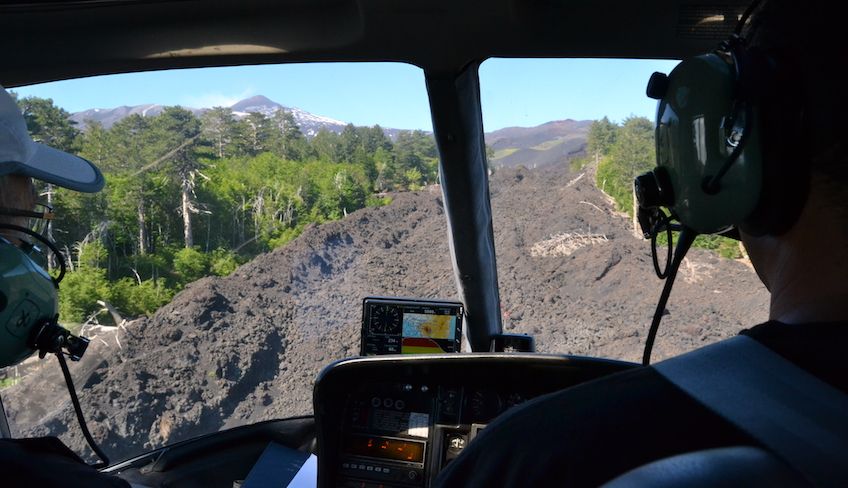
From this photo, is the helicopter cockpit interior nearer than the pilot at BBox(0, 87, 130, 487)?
No

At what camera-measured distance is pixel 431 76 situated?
7.13ft

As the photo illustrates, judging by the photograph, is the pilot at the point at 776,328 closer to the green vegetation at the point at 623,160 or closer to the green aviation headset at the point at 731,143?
the green aviation headset at the point at 731,143

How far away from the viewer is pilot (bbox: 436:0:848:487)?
2.24 ft

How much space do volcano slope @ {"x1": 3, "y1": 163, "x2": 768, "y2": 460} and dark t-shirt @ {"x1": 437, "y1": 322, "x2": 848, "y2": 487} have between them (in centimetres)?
170

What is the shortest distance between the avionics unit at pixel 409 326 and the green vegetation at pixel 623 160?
69 centimetres

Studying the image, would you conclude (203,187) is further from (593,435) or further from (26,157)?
(593,435)

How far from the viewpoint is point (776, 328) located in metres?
0.74

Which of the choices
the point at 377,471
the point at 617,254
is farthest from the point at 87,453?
the point at 617,254

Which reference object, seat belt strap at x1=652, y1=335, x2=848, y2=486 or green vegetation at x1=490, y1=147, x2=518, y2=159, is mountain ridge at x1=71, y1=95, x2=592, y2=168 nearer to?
green vegetation at x1=490, y1=147, x2=518, y2=159

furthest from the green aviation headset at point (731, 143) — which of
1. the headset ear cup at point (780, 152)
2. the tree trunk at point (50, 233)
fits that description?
the tree trunk at point (50, 233)

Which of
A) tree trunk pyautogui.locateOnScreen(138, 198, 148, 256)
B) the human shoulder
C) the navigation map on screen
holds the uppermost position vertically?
tree trunk pyautogui.locateOnScreen(138, 198, 148, 256)

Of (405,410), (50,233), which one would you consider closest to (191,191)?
(50,233)

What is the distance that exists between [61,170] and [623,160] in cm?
171

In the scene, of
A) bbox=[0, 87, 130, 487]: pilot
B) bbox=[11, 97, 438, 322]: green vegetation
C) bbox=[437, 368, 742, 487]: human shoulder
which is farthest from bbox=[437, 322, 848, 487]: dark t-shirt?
bbox=[11, 97, 438, 322]: green vegetation
